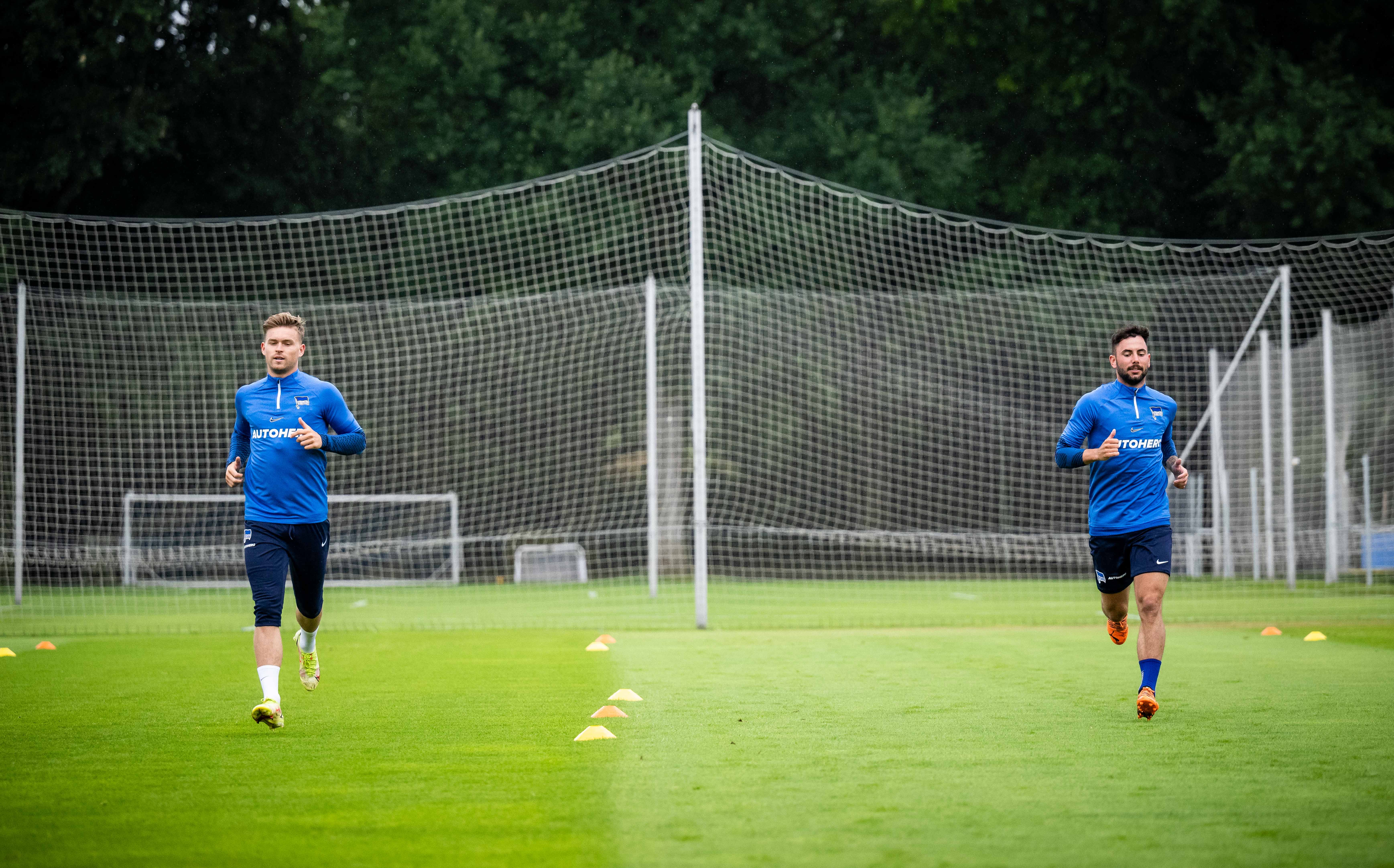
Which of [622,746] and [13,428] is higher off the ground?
[13,428]

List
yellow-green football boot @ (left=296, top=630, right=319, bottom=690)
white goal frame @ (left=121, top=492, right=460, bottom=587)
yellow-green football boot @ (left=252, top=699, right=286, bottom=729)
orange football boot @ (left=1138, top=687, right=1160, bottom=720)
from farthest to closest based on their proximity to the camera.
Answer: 1. white goal frame @ (left=121, top=492, right=460, bottom=587)
2. yellow-green football boot @ (left=296, top=630, right=319, bottom=690)
3. orange football boot @ (left=1138, top=687, right=1160, bottom=720)
4. yellow-green football boot @ (left=252, top=699, right=286, bottom=729)

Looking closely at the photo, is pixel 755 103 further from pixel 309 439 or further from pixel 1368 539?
pixel 309 439

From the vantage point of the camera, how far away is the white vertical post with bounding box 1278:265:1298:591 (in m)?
18.0

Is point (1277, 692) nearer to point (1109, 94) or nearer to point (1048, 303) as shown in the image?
point (1048, 303)

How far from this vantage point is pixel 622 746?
562cm

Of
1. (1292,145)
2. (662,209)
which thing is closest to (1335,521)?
(1292,145)

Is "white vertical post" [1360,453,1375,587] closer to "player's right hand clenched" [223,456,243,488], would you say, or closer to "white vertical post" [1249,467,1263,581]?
"white vertical post" [1249,467,1263,581]

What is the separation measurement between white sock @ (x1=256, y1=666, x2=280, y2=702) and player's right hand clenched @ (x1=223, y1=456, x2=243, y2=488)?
Answer: 876 millimetres

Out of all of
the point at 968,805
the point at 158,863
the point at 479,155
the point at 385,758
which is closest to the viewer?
the point at 158,863

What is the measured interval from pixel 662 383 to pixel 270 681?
1742 centimetres

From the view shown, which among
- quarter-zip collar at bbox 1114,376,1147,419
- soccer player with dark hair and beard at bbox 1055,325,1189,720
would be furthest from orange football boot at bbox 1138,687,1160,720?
quarter-zip collar at bbox 1114,376,1147,419

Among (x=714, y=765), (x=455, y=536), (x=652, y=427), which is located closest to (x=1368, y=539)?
(x=652, y=427)

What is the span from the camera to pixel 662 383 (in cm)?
2358

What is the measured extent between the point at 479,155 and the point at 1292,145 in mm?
14631
